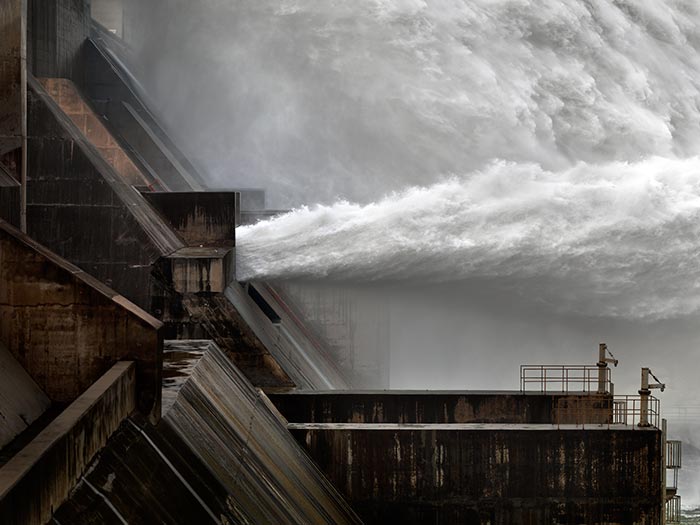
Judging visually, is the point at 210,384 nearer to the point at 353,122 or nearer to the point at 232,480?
the point at 232,480

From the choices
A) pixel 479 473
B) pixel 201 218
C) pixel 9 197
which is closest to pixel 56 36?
pixel 201 218

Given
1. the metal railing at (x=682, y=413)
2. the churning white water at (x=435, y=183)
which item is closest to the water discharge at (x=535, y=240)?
the churning white water at (x=435, y=183)

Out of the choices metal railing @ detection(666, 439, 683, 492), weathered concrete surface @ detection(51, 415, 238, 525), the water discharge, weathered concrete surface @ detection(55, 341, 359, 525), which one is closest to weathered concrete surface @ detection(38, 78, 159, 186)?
the water discharge

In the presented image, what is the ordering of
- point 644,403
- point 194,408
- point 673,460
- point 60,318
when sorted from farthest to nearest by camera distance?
point 673,460 < point 644,403 < point 194,408 < point 60,318

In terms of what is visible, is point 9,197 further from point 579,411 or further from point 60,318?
point 579,411

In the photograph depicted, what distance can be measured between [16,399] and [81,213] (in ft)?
27.1

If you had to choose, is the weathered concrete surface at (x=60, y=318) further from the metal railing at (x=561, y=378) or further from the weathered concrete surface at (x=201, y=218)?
the weathered concrete surface at (x=201, y=218)

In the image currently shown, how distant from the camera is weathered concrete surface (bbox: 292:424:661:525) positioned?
1392 centimetres

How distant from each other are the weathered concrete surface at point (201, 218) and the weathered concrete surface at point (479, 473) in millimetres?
5586

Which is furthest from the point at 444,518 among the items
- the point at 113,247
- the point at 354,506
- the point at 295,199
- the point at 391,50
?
the point at 295,199

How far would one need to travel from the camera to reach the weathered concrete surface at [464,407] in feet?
54.4

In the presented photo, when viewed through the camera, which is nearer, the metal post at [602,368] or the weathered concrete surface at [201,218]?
the metal post at [602,368]

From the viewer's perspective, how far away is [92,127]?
23578 mm

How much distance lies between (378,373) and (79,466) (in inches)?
803
